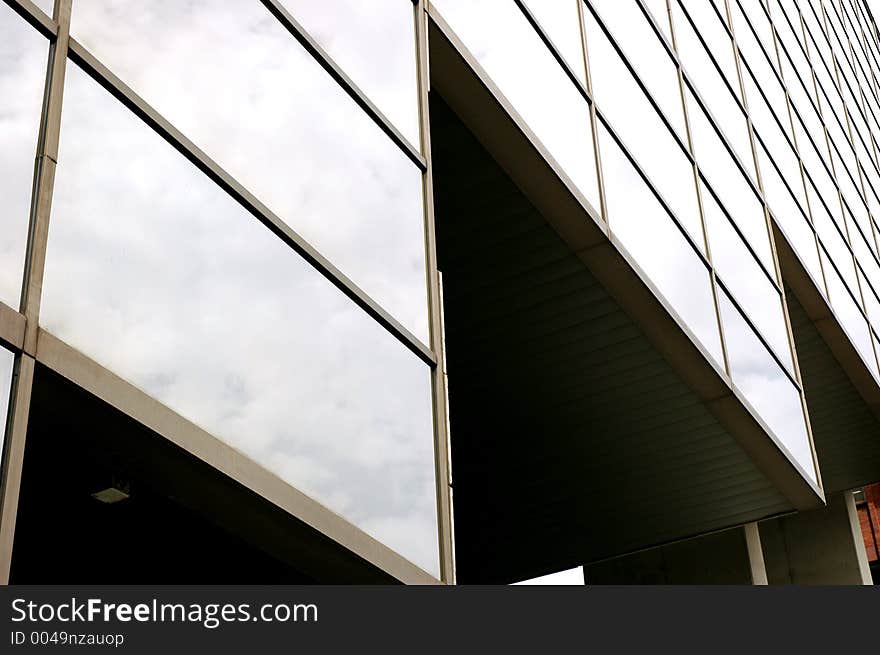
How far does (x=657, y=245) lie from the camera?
1537 cm

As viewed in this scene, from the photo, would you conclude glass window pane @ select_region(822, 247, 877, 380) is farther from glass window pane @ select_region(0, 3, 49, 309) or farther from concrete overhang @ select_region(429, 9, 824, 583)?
glass window pane @ select_region(0, 3, 49, 309)

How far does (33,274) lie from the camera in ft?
20.5

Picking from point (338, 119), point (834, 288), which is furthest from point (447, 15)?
point (834, 288)

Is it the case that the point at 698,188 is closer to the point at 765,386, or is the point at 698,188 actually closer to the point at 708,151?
the point at 708,151

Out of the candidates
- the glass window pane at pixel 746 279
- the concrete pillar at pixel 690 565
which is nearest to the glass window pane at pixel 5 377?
the glass window pane at pixel 746 279

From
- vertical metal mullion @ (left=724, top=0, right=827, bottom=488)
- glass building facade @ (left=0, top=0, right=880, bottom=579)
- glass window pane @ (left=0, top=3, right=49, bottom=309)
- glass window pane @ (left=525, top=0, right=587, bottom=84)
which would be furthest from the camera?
vertical metal mullion @ (left=724, top=0, right=827, bottom=488)

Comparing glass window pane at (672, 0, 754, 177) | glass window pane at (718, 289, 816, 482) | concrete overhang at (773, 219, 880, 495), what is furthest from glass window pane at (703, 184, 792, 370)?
concrete overhang at (773, 219, 880, 495)

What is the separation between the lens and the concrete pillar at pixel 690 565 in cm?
2548

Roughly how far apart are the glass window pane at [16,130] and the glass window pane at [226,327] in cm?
20

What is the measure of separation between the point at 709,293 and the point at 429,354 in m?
7.87

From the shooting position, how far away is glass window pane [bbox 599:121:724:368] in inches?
579

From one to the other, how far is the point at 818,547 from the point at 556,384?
47.3 feet

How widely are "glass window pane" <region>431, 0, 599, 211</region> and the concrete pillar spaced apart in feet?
40.7

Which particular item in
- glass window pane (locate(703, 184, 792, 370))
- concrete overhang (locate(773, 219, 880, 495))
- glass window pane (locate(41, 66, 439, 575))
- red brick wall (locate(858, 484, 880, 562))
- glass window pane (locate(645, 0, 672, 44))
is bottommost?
glass window pane (locate(41, 66, 439, 575))
